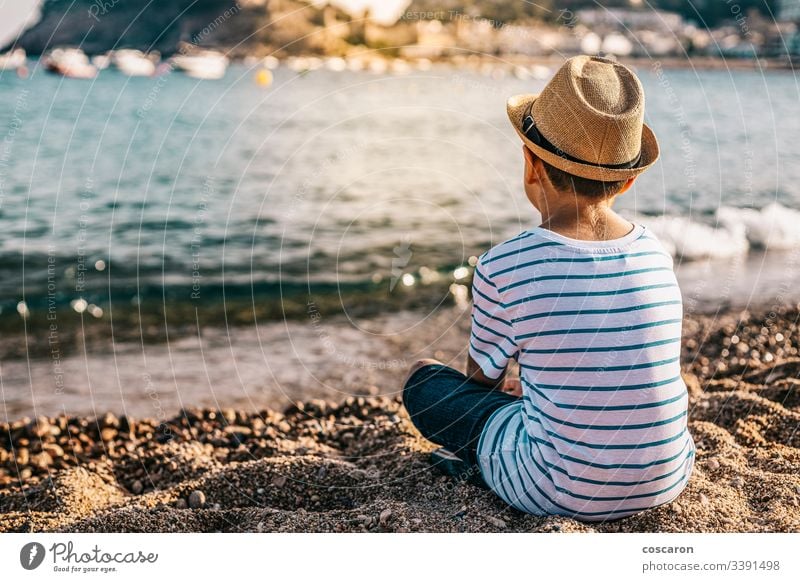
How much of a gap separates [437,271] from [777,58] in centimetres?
2977

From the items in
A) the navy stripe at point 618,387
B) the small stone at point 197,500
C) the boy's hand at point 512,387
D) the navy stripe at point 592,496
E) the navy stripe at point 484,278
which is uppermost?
the navy stripe at point 484,278

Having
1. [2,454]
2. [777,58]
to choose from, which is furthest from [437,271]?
[777,58]

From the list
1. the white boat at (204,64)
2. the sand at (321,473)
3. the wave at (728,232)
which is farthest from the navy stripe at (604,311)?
the white boat at (204,64)

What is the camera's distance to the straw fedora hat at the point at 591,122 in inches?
109

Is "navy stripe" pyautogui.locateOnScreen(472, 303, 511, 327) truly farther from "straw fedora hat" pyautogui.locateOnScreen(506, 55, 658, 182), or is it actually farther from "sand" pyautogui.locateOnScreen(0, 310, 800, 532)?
"sand" pyautogui.locateOnScreen(0, 310, 800, 532)

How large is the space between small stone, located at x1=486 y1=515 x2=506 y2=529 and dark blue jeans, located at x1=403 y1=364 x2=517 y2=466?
275mm

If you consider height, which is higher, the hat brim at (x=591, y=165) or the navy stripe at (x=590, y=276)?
the hat brim at (x=591, y=165)

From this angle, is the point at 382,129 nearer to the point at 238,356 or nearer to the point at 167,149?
the point at 167,149

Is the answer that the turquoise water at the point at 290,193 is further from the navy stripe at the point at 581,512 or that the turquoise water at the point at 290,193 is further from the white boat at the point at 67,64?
the white boat at the point at 67,64

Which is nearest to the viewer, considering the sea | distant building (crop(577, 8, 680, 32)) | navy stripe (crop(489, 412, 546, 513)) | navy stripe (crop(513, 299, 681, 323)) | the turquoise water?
navy stripe (crop(513, 299, 681, 323))

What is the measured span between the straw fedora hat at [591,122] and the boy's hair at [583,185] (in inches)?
1.0

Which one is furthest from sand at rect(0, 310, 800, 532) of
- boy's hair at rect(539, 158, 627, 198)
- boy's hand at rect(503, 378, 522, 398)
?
boy's hair at rect(539, 158, 627, 198)

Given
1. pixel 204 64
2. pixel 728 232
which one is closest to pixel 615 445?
pixel 728 232

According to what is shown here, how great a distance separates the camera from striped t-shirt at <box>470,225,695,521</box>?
2.68 m
